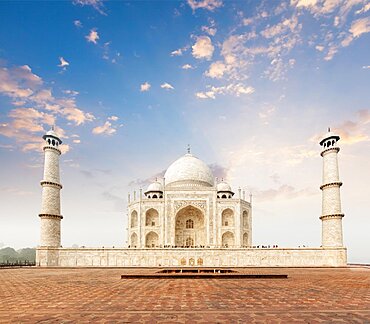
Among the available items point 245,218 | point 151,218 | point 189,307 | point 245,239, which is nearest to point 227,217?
point 245,218

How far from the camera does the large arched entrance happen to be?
138 ft

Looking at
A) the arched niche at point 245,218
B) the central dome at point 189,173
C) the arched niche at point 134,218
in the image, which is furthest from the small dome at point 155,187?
the arched niche at point 245,218

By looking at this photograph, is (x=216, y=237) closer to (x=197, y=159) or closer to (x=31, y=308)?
(x=197, y=159)

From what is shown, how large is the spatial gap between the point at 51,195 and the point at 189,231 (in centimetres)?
1777

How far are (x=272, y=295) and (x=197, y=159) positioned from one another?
39.9 m

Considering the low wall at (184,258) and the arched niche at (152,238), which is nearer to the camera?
the low wall at (184,258)

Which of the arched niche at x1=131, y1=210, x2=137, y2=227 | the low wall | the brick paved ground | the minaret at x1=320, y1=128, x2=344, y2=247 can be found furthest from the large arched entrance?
the brick paved ground

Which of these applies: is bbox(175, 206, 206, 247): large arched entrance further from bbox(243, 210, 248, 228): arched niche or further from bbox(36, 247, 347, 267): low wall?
bbox(36, 247, 347, 267): low wall

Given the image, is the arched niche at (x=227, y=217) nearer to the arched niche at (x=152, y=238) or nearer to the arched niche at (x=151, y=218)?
the arched niche at (x=151, y=218)

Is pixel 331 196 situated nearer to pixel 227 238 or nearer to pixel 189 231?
pixel 227 238

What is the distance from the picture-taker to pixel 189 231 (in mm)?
42562

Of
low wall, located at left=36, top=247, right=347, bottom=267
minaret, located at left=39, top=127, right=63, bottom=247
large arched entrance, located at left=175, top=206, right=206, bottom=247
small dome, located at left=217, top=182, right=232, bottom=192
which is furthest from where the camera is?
small dome, located at left=217, top=182, right=232, bottom=192

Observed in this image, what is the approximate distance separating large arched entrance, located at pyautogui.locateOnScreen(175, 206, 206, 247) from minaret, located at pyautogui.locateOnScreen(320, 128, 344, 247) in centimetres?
1474

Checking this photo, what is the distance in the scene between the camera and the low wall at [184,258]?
30500mm
